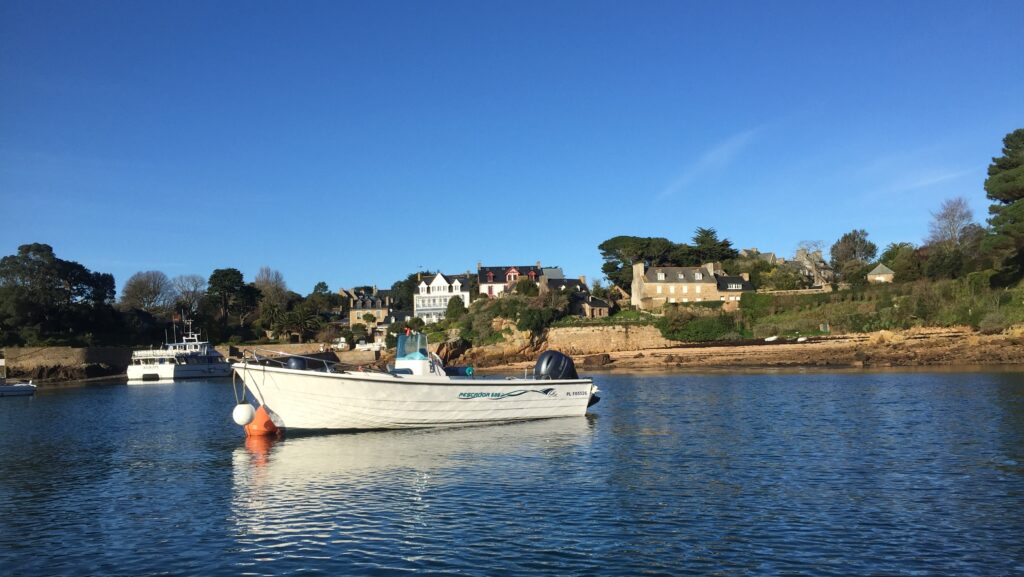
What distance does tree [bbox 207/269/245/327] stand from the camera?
10050cm

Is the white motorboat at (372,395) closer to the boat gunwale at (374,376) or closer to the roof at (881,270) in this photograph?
the boat gunwale at (374,376)

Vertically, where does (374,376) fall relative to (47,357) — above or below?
below

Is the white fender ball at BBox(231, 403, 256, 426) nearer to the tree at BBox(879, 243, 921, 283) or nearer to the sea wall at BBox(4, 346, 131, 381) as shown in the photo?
the sea wall at BBox(4, 346, 131, 381)

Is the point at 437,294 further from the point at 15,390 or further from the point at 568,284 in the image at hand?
the point at 15,390

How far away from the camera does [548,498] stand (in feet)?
43.7

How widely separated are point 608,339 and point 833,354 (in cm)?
2238

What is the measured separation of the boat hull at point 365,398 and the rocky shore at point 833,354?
35166 mm

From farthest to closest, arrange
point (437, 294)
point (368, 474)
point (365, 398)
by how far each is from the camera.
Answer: point (437, 294) < point (365, 398) < point (368, 474)

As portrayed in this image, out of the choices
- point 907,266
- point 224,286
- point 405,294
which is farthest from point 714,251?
point 224,286

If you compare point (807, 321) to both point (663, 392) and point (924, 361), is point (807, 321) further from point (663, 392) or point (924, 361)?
point (663, 392)

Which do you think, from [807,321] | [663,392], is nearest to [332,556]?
[663,392]

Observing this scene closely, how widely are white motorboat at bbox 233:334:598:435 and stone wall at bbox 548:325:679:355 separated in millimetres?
46136

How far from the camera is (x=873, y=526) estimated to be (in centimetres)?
1098

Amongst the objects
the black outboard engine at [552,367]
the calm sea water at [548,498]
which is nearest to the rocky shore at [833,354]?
the calm sea water at [548,498]
